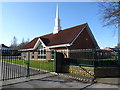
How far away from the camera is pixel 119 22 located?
11148 mm

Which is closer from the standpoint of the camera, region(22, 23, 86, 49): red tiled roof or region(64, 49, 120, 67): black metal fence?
region(64, 49, 120, 67): black metal fence

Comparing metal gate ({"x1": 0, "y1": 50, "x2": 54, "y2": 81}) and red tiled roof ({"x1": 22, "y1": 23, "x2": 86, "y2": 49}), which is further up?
red tiled roof ({"x1": 22, "y1": 23, "x2": 86, "y2": 49})

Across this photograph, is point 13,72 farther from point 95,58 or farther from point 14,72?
point 95,58

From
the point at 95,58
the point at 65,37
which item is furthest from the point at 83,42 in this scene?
the point at 95,58

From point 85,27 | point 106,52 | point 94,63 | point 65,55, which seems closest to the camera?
point 94,63

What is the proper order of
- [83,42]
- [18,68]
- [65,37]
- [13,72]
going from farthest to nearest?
[65,37]
[83,42]
[18,68]
[13,72]

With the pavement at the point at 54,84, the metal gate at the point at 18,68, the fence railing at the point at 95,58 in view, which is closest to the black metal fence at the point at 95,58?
the fence railing at the point at 95,58

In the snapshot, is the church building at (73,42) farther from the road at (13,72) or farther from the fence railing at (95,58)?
the fence railing at (95,58)

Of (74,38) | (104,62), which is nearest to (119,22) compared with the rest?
(104,62)

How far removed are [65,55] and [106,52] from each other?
11.8 feet

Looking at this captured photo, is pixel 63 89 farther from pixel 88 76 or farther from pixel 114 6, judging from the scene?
pixel 114 6

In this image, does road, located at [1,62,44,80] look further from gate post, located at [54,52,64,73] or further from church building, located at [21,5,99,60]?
church building, located at [21,5,99,60]

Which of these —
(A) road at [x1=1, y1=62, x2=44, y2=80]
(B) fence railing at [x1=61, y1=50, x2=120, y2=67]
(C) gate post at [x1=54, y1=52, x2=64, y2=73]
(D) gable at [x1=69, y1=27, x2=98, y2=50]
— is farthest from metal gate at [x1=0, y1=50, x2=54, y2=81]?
(D) gable at [x1=69, y1=27, x2=98, y2=50]

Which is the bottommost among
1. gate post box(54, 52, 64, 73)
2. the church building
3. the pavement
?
the pavement
